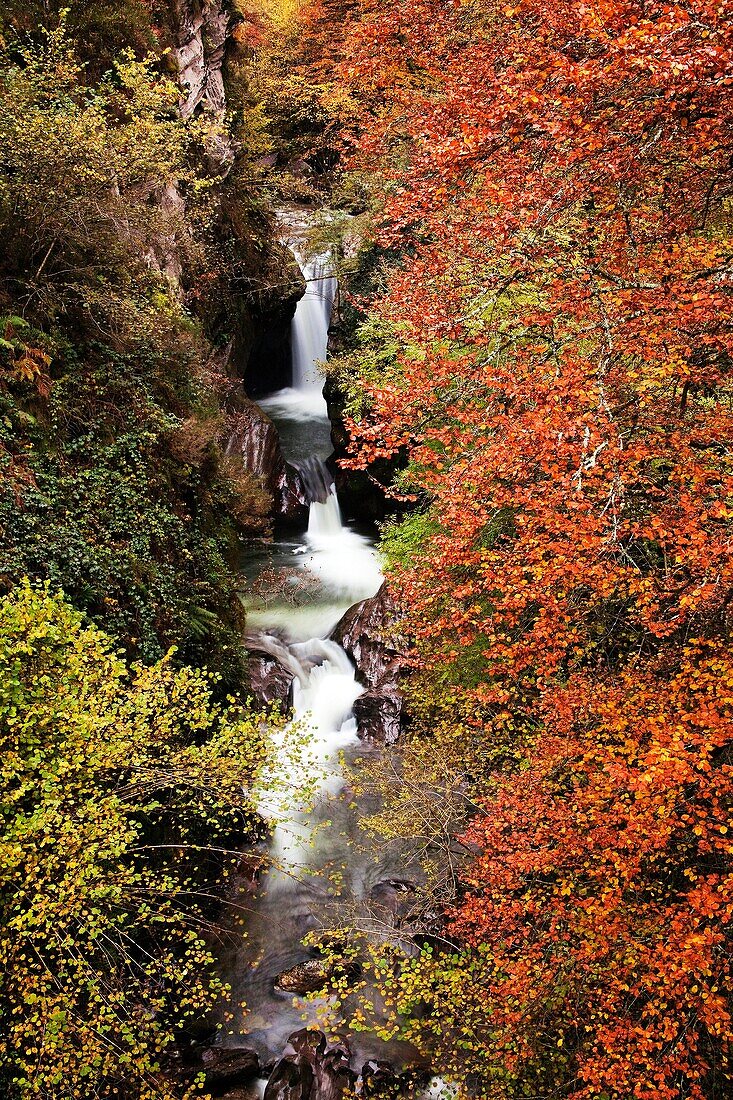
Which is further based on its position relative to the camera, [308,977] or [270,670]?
Result: [270,670]

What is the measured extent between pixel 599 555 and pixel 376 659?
760cm

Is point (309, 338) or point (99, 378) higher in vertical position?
point (309, 338)

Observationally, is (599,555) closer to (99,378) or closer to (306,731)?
(99,378)

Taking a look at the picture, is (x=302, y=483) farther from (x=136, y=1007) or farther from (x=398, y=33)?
(x=136, y=1007)

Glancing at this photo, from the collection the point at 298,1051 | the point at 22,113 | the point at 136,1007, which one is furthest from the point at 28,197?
the point at 298,1051

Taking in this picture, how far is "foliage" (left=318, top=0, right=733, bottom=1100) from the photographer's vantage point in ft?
17.8

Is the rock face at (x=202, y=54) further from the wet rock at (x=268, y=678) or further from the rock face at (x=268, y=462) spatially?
the wet rock at (x=268, y=678)

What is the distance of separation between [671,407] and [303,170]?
1064 inches

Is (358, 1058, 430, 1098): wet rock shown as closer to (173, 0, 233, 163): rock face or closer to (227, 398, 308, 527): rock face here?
(227, 398, 308, 527): rock face

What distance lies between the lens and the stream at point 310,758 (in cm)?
854

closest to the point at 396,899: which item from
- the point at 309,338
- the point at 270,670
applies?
the point at 270,670

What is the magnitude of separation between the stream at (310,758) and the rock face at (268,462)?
2.01 ft

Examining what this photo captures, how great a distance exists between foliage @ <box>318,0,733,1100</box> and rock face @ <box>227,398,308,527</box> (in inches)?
363

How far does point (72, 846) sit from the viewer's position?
559 centimetres
